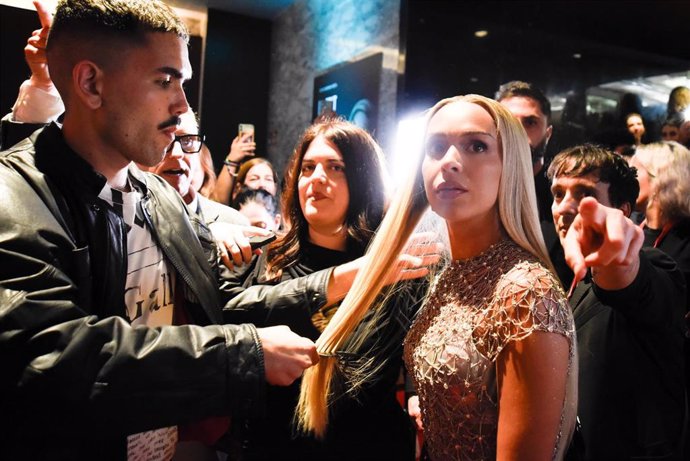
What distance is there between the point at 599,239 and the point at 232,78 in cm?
278

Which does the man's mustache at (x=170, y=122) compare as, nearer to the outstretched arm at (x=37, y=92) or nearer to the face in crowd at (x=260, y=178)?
the outstretched arm at (x=37, y=92)

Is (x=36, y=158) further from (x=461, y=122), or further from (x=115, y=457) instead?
(x=461, y=122)

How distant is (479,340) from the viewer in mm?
1396

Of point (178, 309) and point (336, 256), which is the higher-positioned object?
point (336, 256)

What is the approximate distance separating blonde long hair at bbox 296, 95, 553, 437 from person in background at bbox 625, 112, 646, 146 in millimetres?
1738

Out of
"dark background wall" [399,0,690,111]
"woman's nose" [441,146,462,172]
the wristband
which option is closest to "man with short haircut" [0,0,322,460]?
"woman's nose" [441,146,462,172]

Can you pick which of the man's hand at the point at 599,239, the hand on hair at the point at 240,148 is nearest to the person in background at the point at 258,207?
the hand on hair at the point at 240,148

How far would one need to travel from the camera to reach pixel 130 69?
1398 millimetres

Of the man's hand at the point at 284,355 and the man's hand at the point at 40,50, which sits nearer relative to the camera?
the man's hand at the point at 284,355

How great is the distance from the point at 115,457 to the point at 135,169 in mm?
827

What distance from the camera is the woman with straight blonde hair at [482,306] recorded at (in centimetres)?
127

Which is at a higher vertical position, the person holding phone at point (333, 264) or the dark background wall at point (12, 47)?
the dark background wall at point (12, 47)

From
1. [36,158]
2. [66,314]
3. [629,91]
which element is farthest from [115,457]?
[629,91]

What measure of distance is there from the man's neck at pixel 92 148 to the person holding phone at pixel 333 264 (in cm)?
65
